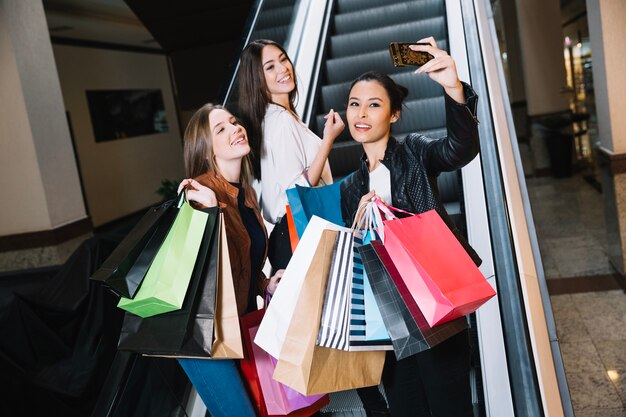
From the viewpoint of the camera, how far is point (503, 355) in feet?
8.39

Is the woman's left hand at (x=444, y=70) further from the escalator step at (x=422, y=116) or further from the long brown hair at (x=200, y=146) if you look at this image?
the escalator step at (x=422, y=116)

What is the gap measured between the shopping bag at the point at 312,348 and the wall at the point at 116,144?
1023 cm

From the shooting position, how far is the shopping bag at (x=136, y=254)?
1.66 metres

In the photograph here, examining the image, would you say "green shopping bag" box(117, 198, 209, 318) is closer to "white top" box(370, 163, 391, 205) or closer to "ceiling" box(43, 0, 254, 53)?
"white top" box(370, 163, 391, 205)

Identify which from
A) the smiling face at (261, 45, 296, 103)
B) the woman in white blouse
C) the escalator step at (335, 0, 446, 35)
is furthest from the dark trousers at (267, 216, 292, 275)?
the escalator step at (335, 0, 446, 35)

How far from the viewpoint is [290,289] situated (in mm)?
1673

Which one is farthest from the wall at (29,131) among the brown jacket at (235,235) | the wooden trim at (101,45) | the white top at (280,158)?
the wooden trim at (101,45)

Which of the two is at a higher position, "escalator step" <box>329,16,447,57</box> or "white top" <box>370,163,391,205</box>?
"escalator step" <box>329,16,447,57</box>

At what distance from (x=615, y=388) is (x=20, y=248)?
4.85 meters

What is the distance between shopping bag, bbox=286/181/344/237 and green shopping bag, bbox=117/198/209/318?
0.31 meters

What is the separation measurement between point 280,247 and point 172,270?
642mm

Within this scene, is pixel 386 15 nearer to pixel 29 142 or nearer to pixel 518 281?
pixel 29 142

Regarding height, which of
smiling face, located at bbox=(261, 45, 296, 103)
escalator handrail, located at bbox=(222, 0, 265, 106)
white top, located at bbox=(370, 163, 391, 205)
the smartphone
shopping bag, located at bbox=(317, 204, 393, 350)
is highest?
escalator handrail, located at bbox=(222, 0, 265, 106)

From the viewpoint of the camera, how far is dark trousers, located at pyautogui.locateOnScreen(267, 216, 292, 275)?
2.26m
